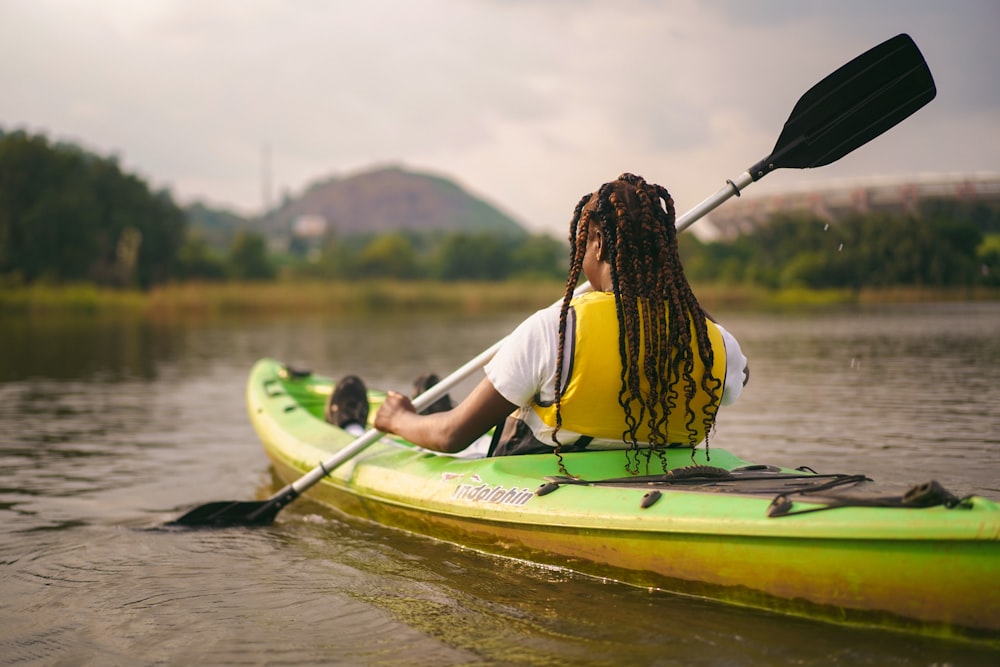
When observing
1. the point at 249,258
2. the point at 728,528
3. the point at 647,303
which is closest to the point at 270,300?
the point at 249,258

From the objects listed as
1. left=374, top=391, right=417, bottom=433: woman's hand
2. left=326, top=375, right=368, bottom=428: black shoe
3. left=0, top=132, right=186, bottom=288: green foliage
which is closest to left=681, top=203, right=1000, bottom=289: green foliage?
left=326, top=375, right=368, bottom=428: black shoe

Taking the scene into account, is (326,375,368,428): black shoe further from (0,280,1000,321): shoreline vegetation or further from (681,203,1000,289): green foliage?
(0,280,1000,321): shoreline vegetation

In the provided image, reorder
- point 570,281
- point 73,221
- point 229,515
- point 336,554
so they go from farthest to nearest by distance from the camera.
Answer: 1. point 73,221
2. point 229,515
3. point 336,554
4. point 570,281

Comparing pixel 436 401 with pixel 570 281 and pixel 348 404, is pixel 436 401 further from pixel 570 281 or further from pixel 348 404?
pixel 570 281

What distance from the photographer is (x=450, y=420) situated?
12.4ft

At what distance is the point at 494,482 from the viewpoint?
385cm

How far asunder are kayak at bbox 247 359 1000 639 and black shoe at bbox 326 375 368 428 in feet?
4.02

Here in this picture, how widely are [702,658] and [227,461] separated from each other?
466 cm

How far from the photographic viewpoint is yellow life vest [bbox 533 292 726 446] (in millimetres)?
3354

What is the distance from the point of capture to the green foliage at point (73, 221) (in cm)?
3556

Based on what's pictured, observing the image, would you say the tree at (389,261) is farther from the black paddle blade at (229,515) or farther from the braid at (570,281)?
the braid at (570,281)

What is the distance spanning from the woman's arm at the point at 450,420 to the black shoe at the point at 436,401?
35.1 inches

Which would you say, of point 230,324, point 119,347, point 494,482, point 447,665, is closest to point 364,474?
point 494,482

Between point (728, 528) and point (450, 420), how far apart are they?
4.03 ft
